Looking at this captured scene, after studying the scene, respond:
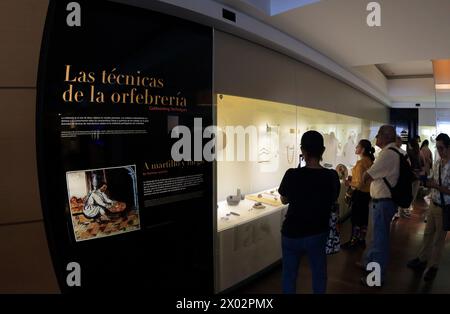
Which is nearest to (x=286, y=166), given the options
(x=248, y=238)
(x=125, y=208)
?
(x=248, y=238)

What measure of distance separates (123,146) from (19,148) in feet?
1.82

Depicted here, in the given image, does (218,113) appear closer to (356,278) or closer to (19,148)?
(19,148)

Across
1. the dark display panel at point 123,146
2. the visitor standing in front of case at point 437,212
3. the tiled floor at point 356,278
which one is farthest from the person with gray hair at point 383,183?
the dark display panel at point 123,146

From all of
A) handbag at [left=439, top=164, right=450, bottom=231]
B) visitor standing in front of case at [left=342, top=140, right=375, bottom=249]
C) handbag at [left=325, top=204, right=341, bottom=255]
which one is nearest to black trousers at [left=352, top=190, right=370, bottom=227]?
visitor standing in front of case at [left=342, top=140, right=375, bottom=249]

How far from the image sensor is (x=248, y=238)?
2.62 meters

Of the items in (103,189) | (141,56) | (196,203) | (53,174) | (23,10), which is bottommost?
(196,203)

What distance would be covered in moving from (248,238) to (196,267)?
0.67 m

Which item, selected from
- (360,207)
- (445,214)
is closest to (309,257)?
(445,214)

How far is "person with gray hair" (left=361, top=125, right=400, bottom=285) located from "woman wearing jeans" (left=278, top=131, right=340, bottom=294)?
1.01 meters

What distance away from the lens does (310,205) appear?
1613mm

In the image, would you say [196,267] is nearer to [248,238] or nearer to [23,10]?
[248,238]

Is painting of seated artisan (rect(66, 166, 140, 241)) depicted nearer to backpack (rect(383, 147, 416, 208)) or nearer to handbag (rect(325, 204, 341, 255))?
handbag (rect(325, 204, 341, 255))

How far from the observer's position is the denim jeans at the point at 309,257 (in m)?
1.69

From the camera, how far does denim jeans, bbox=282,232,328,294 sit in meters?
1.69
